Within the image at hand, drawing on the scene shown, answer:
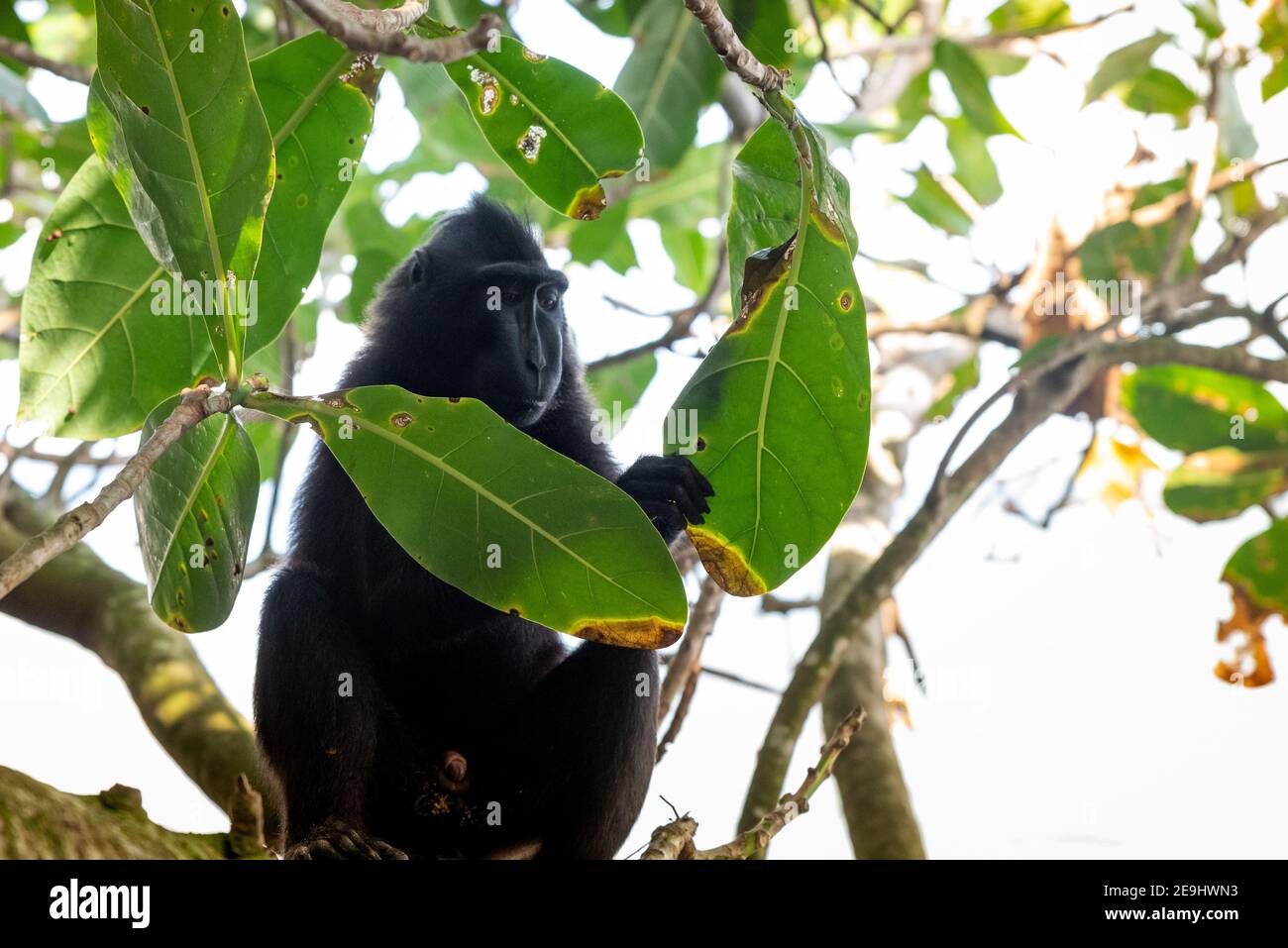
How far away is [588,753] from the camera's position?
3.77 meters

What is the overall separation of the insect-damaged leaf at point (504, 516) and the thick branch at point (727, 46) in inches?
36.1

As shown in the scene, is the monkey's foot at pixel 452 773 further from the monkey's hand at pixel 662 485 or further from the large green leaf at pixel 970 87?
the large green leaf at pixel 970 87

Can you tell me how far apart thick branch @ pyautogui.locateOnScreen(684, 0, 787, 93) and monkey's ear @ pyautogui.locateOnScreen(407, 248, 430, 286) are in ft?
8.73

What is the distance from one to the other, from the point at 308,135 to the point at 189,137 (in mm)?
780

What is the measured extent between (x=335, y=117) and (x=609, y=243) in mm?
2450

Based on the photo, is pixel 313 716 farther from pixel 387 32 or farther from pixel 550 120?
pixel 387 32

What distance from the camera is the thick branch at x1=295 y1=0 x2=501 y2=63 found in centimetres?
209

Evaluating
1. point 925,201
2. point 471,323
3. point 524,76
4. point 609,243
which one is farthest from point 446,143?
point 524,76

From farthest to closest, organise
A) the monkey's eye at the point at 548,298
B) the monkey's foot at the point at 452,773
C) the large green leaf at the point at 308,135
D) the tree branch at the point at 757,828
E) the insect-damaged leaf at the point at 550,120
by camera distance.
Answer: the monkey's eye at the point at 548,298, the monkey's foot at the point at 452,773, the large green leaf at the point at 308,135, the insect-damaged leaf at the point at 550,120, the tree branch at the point at 757,828

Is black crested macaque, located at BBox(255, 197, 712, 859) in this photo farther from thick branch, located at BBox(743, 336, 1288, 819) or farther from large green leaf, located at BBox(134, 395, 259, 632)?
large green leaf, located at BBox(134, 395, 259, 632)

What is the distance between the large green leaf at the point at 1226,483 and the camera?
535cm

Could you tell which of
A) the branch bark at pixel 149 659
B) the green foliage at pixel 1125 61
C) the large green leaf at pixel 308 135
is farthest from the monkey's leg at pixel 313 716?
the green foliage at pixel 1125 61

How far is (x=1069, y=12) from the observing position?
281 inches

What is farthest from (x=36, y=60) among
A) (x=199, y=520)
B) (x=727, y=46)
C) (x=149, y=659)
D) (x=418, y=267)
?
(x=727, y=46)
